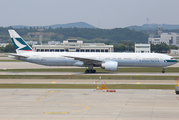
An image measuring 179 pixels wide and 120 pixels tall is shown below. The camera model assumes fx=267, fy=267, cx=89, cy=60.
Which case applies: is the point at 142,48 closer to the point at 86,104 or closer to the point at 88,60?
the point at 88,60

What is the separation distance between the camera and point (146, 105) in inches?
947

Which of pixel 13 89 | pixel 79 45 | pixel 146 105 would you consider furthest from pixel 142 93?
pixel 79 45

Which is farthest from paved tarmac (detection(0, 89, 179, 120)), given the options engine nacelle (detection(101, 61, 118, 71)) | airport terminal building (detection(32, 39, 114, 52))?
airport terminal building (detection(32, 39, 114, 52))

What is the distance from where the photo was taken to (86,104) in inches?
967

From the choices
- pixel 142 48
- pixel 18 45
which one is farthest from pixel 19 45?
pixel 142 48

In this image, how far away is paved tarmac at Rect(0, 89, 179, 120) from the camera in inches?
805

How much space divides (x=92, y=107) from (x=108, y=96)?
5455 mm

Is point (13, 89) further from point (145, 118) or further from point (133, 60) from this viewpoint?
point (133, 60)

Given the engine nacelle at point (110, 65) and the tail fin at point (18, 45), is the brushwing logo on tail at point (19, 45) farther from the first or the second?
the engine nacelle at point (110, 65)

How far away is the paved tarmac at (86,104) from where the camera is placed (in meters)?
20.5

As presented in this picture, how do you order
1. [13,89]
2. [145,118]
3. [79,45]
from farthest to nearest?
1. [79,45]
2. [13,89]
3. [145,118]

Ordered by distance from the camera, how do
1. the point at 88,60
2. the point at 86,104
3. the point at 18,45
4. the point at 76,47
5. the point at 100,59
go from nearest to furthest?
the point at 86,104 → the point at 88,60 → the point at 100,59 → the point at 18,45 → the point at 76,47

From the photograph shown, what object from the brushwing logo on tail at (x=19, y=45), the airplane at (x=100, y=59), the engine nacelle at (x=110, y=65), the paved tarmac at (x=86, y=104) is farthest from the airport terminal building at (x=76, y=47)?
the paved tarmac at (x=86, y=104)

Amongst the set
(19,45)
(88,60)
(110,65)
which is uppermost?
(19,45)
